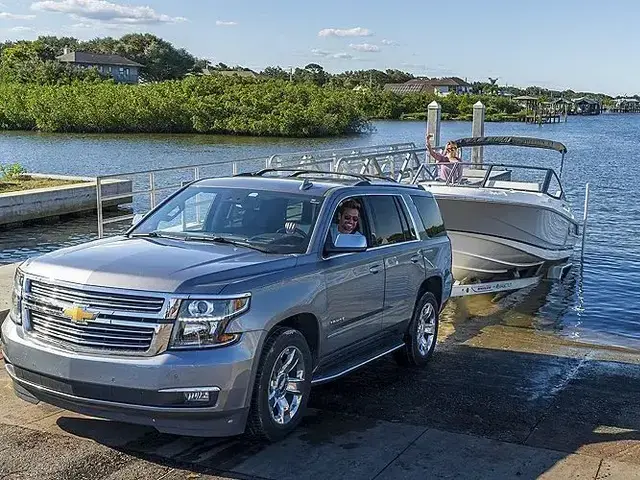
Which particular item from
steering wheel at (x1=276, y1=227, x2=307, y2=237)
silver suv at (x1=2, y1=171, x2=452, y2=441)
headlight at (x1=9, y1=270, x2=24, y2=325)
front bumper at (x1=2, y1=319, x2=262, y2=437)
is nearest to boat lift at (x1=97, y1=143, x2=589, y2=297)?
silver suv at (x1=2, y1=171, x2=452, y2=441)

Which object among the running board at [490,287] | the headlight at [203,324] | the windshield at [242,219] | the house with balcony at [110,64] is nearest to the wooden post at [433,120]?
the running board at [490,287]

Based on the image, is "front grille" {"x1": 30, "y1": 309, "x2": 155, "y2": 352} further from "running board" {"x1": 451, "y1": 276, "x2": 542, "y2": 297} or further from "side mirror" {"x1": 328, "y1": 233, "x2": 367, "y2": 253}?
"running board" {"x1": 451, "y1": 276, "x2": 542, "y2": 297}

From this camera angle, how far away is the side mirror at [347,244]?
6578 millimetres

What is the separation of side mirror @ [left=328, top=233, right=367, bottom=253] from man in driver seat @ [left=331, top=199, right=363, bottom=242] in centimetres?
35

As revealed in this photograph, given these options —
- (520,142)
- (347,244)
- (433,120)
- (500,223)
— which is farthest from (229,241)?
(433,120)

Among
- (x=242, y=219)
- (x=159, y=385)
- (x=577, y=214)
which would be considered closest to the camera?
(x=159, y=385)

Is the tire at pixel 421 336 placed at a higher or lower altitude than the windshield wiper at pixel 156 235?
lower

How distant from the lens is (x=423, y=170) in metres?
16.7

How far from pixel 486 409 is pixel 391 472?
1.79 metres

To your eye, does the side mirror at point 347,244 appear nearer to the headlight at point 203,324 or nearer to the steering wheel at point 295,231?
the steering wheel at point 295,231

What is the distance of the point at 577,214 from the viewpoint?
25969mm

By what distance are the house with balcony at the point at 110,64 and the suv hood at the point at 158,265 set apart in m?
144

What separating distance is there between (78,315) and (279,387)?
152 cm

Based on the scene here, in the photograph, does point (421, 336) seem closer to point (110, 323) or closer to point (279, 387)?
point (279, 387)
